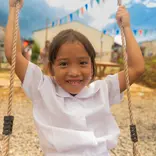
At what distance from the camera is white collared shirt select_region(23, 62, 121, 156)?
765 mm

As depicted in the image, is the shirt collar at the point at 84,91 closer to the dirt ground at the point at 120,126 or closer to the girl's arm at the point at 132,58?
the girl's arm at the point at 132,58

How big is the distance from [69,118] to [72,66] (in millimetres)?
156

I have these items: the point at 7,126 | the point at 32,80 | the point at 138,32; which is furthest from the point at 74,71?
the point at 138,32

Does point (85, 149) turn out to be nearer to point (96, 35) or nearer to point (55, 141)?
point (55, 141)

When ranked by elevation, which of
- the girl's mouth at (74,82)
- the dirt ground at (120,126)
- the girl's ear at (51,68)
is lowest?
the dirt ground at (120,126)

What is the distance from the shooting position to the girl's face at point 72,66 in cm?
77

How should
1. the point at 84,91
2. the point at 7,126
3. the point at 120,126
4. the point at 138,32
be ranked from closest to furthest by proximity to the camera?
the point at 7,126, the point at 84,91, the point at 120,126, the point at 138,32

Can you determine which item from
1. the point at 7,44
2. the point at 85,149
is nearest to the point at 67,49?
the point at 7,44

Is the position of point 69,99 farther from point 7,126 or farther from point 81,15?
point 81,15

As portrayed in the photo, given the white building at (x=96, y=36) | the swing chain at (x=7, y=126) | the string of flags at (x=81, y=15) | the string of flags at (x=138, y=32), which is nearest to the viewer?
the swing chain at (x=7, y=126)

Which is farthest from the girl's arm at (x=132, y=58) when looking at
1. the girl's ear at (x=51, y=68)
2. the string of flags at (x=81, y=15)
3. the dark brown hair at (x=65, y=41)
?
the string of flags at (x=81, y=15)

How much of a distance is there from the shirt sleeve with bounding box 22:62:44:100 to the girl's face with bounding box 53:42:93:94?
0.06m

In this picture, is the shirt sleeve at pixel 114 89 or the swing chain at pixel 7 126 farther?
the shirt sleeve at pixel 114 89

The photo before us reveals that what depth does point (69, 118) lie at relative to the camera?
0.77 m
